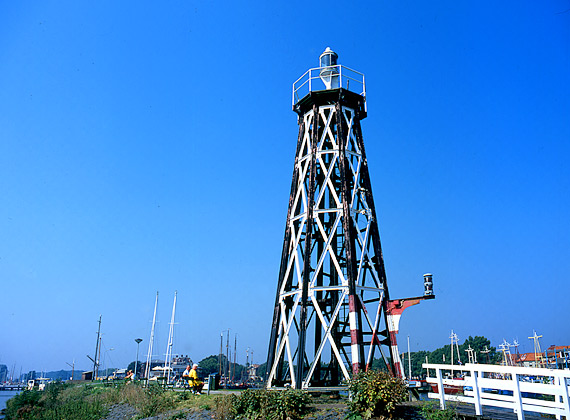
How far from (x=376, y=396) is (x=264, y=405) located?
4.00 metres

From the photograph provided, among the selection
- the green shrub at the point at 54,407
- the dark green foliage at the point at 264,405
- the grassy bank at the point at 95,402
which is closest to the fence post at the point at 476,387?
the dark green foliage at the point at 264,405

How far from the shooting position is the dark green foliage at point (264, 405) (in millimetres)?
15109

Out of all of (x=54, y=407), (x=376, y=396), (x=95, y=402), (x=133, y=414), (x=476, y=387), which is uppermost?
(x=476, y=387)

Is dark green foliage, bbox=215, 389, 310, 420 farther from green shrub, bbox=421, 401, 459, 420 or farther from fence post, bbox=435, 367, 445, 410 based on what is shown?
fence post, bbox=435, 367, 445, 410

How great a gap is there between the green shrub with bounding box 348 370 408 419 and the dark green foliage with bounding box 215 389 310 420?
202 centimetres

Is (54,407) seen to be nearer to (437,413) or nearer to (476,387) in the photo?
(437,413)

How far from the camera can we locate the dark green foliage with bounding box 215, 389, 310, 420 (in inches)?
595

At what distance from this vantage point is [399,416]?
13.8 meters

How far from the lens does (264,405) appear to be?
15.5 metres

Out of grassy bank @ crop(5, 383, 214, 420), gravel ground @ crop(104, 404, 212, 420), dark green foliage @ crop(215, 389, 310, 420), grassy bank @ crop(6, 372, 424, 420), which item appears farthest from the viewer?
grassy bank @ crop(5, 383, 214, 420)

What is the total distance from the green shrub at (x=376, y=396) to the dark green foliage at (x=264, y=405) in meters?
2.02

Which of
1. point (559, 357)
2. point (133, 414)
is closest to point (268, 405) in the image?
point (133, 414)

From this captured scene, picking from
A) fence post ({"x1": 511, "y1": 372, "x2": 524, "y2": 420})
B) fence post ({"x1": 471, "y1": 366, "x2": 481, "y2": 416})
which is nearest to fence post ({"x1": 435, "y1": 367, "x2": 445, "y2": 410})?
fence post ({"x1": 471, "y1": 366, "x2": 481, "y2": 416})

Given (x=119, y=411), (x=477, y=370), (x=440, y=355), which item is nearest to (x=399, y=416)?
(x=477, y=370)
